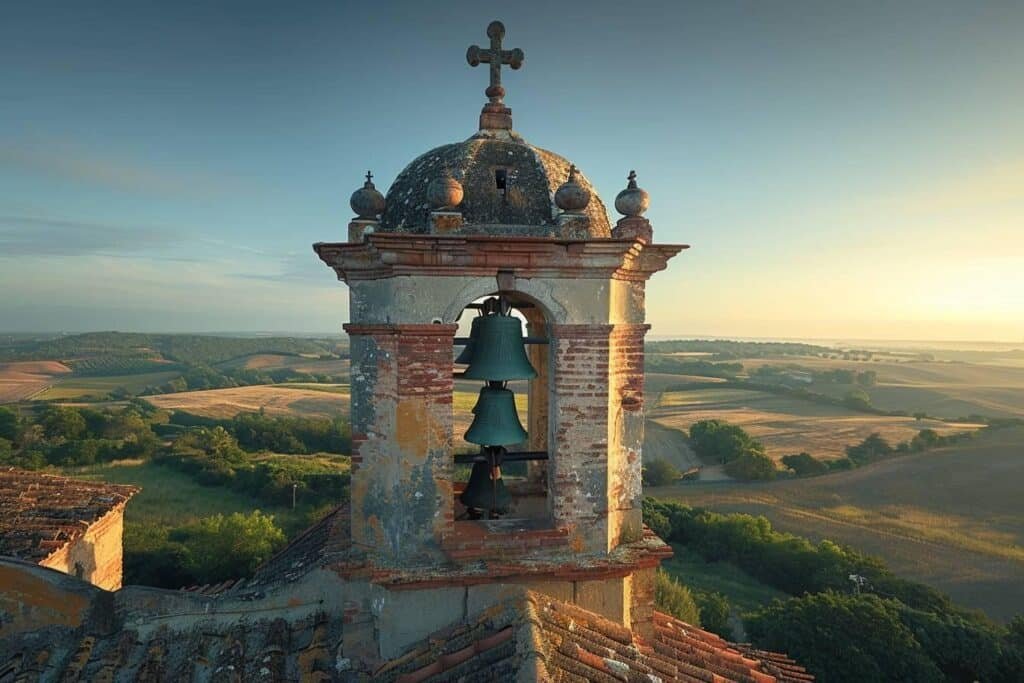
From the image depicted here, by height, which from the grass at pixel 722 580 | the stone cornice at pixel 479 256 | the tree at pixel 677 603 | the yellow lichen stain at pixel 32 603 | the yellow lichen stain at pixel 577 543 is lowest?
the grass at pixel 722 580

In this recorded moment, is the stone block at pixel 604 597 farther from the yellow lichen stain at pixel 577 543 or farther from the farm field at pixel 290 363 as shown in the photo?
the farm field at pixel 290 363

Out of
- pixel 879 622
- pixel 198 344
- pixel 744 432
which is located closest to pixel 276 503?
pixel 879 622

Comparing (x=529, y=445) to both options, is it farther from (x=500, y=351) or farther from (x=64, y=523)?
(x=64, y=523)

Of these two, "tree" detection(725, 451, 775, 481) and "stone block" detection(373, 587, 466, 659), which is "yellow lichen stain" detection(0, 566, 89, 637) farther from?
"tree" detection(725, 451, 775, 481)

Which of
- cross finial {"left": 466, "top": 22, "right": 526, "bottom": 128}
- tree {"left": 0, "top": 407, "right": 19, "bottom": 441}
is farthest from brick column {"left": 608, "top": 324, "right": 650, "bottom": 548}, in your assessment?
tree {"left": 0, "top": 407, "right": 19, "bottom": 441}

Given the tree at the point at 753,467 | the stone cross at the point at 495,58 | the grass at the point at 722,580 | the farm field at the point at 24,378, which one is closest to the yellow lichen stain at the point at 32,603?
the stone cross at the point at 495,58

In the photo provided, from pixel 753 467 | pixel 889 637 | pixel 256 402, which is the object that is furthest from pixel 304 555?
pixel 256 402
